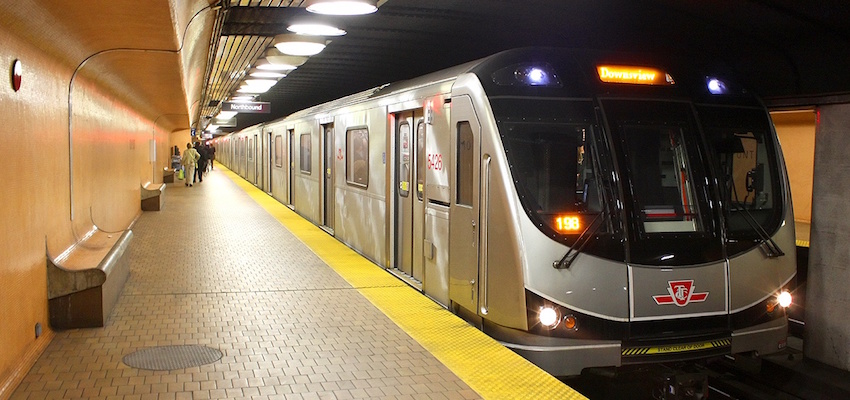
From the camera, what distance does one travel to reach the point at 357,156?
10352 mm

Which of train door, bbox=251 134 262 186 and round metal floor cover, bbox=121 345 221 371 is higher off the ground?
train door, bbox=251 134 262 186

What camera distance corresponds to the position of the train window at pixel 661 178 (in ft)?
18.1

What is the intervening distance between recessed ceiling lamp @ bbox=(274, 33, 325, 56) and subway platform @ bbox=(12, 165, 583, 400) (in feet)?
10.6

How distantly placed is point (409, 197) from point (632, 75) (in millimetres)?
3186

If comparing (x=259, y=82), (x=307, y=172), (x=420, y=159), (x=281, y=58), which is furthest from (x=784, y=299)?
(x=259, y=82)

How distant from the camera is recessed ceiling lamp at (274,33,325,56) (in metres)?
10.9

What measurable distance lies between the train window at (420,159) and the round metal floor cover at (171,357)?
2.70 metres

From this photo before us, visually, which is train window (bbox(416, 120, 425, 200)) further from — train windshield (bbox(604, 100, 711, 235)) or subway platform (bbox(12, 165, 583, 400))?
train windshield (bbox(604, 100, 711, 235))

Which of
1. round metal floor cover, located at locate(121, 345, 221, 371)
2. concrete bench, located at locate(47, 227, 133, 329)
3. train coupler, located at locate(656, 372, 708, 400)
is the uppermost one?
concrete bench, located at locate(47, 227, 133, 329)

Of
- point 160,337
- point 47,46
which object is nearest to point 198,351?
point 160,337

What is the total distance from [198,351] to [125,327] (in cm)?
111

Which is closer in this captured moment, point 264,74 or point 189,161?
point 264,74

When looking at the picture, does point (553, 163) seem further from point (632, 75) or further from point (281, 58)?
point (281, 58)

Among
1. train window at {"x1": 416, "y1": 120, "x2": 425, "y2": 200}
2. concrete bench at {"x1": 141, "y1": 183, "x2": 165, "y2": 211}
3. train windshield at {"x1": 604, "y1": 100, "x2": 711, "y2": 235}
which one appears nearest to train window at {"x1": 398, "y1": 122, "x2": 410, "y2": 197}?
train window at {"x1": 416, "y1": 120, "x2": 425, "y2": 200}
